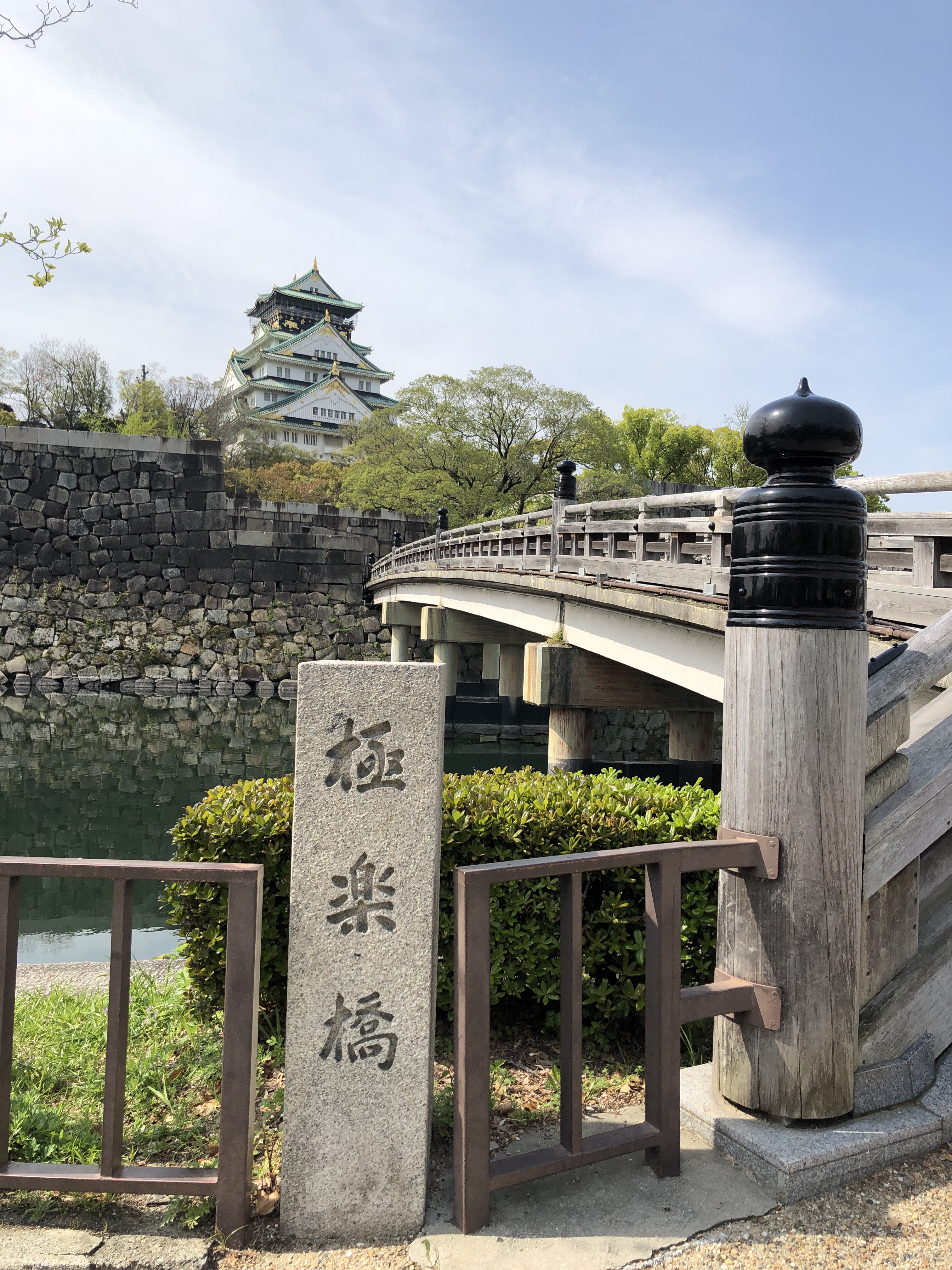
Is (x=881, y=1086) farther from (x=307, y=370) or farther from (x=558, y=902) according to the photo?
(x=307, y=370)

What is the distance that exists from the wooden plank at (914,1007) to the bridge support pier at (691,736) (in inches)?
344

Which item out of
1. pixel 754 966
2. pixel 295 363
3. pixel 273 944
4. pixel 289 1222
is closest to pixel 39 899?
pixel 273 944

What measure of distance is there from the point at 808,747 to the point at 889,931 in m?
0.73

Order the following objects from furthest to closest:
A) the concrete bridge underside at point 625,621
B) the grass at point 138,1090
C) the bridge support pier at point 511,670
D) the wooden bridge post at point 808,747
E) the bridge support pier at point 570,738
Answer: the bridge support pier at point 511,670 < the bridge support pier at point 570,738 < the concrete bridge underside at point 625,621 < the grass at point 138,1090 < the wooden bridge post at point 808,747

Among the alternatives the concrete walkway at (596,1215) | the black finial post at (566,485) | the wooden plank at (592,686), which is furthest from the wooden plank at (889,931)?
the black finial post at (566,485)

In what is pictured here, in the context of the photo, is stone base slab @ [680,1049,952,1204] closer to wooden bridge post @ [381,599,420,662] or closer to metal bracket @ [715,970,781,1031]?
A: metal bracket @ [715,970,781,1031]

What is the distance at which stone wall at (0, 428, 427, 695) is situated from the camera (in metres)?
28.0

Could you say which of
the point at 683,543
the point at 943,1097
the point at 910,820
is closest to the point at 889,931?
the point at 910,820

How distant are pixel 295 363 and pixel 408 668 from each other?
66.2 meters

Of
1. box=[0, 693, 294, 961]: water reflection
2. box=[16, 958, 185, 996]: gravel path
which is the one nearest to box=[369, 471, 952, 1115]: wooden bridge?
box=[16, 958, 185, 996]: gravel path

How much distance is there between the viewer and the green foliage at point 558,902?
351 cm

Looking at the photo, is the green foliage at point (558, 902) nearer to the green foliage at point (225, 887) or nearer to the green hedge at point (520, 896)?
the green hedge at point (520, 896)

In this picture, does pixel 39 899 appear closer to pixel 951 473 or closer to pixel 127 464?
pixel 951 473

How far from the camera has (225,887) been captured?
367 cm
